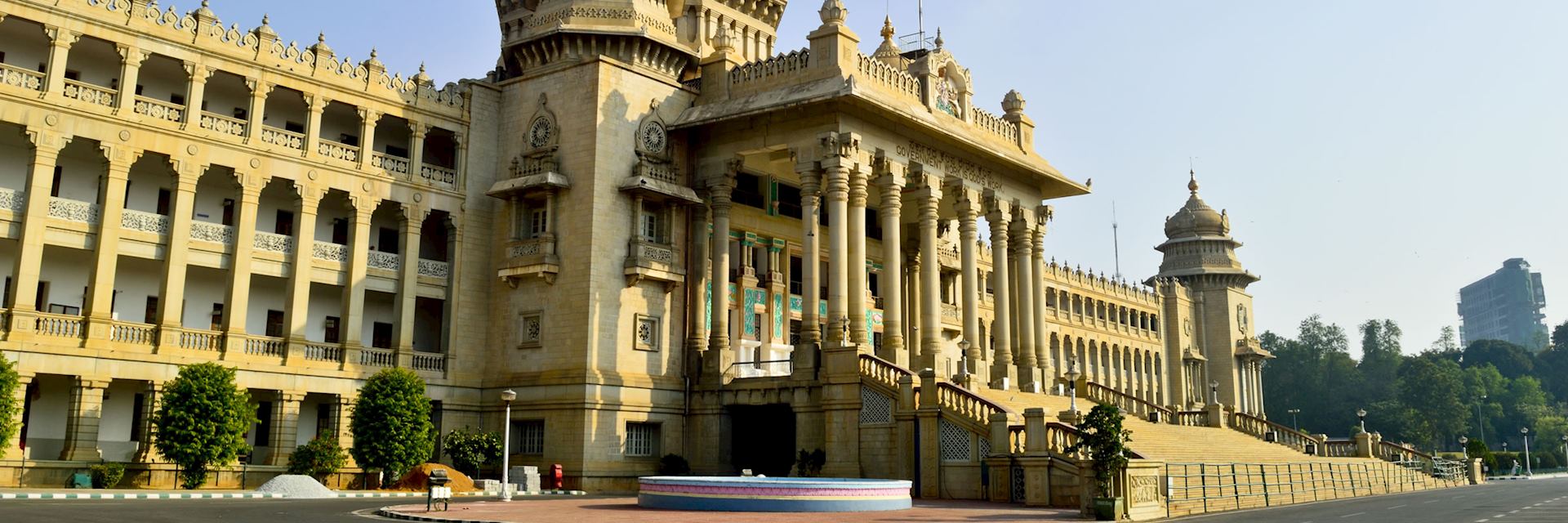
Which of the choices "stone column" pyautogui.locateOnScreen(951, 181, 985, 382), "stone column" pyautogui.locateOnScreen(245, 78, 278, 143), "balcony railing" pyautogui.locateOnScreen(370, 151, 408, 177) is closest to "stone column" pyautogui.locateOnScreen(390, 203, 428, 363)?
"balcony railing" pyautogui.locateOnScreen(370, 151, 408, 177)

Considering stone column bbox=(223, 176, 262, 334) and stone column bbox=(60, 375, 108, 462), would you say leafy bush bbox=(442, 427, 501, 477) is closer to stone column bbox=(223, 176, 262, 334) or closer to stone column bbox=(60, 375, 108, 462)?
stone column bbox=(223, 176, 262, 334)

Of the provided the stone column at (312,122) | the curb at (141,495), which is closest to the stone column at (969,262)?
the stone column at (312,122)

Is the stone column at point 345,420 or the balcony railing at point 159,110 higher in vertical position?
the balcony railing at point 159,110

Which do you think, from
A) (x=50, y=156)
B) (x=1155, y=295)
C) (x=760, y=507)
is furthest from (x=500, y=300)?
(x=1155, y=295)

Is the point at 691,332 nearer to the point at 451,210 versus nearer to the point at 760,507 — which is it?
the point at 451,210

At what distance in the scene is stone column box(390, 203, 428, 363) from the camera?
125 ft

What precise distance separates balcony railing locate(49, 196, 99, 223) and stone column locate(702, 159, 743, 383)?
17.7 meters

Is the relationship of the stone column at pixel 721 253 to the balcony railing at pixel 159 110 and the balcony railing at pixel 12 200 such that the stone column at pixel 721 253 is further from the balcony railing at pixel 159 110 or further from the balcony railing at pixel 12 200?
the balcony railing at pixel 12 200

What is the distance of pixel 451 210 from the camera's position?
3969 cm

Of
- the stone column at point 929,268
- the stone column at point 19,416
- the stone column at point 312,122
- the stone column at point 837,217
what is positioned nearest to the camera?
the stone column at point 19,416

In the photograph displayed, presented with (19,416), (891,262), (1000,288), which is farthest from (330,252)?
(1000,288)

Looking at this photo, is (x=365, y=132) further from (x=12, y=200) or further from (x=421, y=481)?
(x=421, y=481)

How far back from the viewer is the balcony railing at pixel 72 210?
3222 centimetres

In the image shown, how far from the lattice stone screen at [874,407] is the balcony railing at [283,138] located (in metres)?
17.9
